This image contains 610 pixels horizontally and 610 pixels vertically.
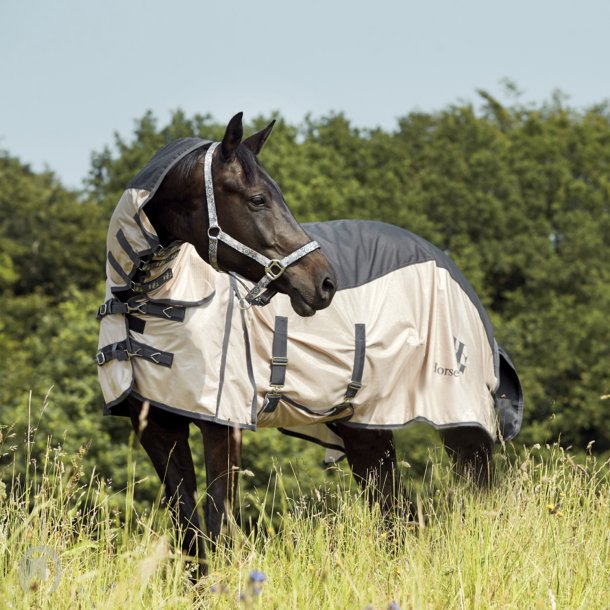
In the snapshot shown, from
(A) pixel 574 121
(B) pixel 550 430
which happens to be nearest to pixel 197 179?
(B) pixel 550 430

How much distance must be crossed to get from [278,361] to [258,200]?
0.98 meters

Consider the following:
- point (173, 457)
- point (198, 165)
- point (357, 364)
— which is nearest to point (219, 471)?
point (173, 457)

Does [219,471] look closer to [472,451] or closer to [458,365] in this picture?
[458,365]

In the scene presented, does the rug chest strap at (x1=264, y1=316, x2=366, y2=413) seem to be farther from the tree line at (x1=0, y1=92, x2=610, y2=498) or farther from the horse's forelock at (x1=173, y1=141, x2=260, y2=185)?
the tree line at (x1=0, y1=92, x2=610, y2=498)

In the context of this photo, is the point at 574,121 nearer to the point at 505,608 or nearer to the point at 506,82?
the point at 506,82

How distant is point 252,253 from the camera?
489cm

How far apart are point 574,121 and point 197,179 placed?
35.8 meters

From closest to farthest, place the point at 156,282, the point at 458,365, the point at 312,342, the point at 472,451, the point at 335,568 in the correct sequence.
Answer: the point at 335,568 → the point at 156,282 → the point at 312,342 → the point at 458,365 → the point at 472,451

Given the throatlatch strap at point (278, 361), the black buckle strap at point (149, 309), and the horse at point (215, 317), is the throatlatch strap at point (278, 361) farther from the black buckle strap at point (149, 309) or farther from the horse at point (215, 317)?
the black buckle strap at point (149, 309)

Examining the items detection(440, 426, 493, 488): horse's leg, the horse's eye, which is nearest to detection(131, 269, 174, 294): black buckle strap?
the horse's eye

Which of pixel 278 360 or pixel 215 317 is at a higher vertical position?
pixel 215 317

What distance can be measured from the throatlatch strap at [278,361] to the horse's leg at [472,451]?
4.28ft

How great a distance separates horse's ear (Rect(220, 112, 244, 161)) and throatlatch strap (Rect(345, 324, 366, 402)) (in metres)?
1.42

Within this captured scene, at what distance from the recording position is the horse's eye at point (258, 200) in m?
4.93
